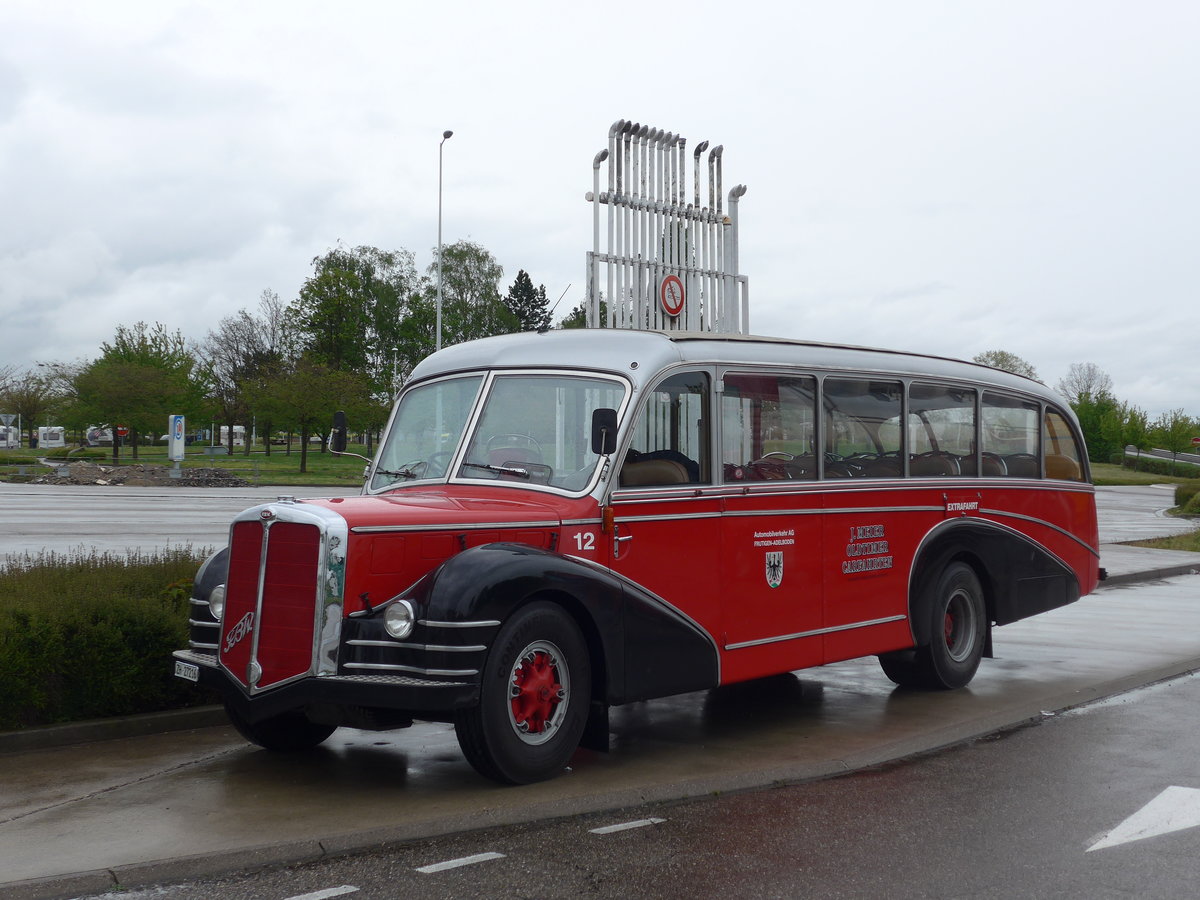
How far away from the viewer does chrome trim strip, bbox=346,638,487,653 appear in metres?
6.15

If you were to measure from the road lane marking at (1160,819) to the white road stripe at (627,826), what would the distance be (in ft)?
6.38

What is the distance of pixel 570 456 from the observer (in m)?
7.37

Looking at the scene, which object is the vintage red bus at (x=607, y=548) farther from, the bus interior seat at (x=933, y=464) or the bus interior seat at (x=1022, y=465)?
the bus interior seat at (x=1022, y=465)

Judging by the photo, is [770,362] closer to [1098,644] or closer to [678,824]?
[678,824]

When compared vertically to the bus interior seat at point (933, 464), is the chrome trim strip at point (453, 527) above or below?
below

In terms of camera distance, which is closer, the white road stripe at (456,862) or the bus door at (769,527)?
the white road stripe at (456,862)

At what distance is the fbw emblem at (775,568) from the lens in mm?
8156

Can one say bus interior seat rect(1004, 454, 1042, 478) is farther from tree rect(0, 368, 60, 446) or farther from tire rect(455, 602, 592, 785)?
tree rect(0, 368, 60, 446)

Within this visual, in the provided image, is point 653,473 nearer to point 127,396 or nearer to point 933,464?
point 933,464

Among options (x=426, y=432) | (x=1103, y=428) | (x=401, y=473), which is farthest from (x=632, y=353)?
(x=1103, y=428)

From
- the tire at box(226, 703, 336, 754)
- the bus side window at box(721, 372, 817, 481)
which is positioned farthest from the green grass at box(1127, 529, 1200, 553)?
the tire at box(226, 703, 336, 754)

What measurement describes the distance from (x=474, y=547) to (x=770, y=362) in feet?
8.82

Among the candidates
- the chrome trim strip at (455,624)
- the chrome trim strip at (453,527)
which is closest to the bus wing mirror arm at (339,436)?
the chrome trim strip at (453,527)

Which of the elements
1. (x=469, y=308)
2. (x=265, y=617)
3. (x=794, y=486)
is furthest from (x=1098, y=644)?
(x=469, y=308)
